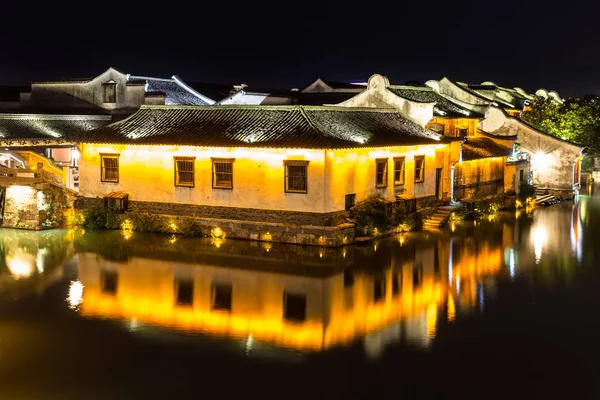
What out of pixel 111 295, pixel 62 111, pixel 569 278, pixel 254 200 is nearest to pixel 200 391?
pixel 111 295

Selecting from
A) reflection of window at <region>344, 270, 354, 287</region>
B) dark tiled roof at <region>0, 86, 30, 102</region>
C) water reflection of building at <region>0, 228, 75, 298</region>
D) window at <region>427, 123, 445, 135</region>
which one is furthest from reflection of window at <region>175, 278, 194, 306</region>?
dark tiled roof at <region>0, 86, 30, 102</region>

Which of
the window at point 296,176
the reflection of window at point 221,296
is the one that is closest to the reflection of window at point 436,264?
the window at point 296,176

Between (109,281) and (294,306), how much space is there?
230 inches

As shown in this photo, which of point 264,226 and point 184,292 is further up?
point 264,226

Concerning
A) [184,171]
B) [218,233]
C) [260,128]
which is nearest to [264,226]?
[218,233]

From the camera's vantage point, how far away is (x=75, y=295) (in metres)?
20.8

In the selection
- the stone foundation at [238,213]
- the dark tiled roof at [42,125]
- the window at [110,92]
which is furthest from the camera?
the window at [110,92]

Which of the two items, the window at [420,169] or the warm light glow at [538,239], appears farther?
the window at [420,169]

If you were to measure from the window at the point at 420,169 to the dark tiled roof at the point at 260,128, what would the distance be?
0.84 metres

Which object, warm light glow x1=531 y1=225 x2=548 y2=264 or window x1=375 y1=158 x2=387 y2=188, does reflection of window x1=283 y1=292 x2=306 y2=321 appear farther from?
window x1=375 y1=158 x2=387 y2=188

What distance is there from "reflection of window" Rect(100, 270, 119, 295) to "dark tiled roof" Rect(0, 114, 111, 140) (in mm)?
16266

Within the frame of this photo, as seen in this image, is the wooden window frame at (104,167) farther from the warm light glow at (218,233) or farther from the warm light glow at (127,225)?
the warm light glow at (218,233)

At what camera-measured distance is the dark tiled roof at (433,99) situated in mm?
40812

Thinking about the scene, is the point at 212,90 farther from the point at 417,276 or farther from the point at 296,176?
the point at 417,276
